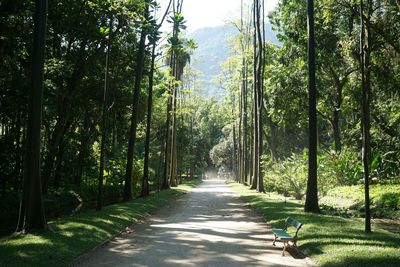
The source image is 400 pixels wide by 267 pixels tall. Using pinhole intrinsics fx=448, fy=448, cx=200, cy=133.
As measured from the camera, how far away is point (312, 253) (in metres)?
9.95

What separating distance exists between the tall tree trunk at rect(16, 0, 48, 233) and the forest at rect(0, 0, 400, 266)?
28mm

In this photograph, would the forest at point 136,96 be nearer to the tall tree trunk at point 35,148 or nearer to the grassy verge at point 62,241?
the tall tree trunk at point 35,148

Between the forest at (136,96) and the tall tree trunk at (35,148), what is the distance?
0.03 m

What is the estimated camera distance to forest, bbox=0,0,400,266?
14812mm

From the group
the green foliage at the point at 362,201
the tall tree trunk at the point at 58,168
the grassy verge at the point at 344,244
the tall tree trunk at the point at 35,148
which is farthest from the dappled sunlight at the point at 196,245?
the tall tree trunk at the point at 58,168

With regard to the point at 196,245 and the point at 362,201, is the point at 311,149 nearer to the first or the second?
the point at 362,201

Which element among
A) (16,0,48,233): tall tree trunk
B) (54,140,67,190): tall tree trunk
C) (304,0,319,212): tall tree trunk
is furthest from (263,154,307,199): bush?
(16,0,48,233): tall tree trunk

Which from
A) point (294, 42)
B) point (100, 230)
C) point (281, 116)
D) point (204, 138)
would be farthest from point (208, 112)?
point (100, 230)

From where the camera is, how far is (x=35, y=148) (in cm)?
1222

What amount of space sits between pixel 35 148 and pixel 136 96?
13.4 m

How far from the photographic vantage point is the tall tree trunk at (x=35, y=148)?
39.7 feet

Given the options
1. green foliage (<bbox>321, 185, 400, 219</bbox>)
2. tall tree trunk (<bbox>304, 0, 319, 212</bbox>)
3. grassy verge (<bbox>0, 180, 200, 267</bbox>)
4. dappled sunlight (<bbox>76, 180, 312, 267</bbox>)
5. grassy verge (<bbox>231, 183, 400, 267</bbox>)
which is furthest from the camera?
tall tree trunk (<bbox>304, 0, 319, 212</bbox>)

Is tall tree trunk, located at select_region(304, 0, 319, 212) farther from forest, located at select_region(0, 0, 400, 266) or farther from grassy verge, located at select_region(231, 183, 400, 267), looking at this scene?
grassy verge, located at select_region(231, 183, 400, 267)

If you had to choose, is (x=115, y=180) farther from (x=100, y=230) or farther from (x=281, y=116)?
(x=100, y=230)
